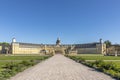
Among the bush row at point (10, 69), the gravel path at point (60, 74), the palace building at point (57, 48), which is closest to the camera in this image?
the gravel path at point (60, 74)

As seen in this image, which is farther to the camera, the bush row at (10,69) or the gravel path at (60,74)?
the bush row at (10,69)

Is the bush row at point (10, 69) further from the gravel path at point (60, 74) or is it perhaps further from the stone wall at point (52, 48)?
the stone wall at point (52, 48)

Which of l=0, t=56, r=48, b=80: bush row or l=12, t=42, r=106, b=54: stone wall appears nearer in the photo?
l=0, t=56, r=48, b=80: bush row

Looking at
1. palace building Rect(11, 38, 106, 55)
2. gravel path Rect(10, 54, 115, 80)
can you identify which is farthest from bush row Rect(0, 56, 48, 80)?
palace building Rect(11, 38, 106, 55)

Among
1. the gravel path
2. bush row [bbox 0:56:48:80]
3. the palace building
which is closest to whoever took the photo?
the gravel path

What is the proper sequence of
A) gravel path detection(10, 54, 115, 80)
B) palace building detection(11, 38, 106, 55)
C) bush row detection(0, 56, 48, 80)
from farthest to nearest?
1. palace building detection(11, 38, 106, 55)
2. bush row detection(0, 56, 48, 80)
3. gravel path detection(10, 54, 115, 80)

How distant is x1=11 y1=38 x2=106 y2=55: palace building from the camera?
403 feet

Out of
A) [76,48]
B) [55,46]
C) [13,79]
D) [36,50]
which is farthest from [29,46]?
[13,79]

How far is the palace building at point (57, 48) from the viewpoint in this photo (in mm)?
122838

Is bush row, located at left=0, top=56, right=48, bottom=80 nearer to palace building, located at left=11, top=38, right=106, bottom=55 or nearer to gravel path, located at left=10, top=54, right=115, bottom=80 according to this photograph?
gravel path, located at left=10, top=54, right=115, bottom=80

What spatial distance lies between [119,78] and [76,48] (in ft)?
403

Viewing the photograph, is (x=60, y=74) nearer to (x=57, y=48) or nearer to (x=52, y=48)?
(x=57, y=48)

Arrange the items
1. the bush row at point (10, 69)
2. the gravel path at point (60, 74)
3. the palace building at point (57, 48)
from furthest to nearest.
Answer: the palace building at point (57, 48) → the bush row at point (10, 69) → the gravel path at point (60, 74)

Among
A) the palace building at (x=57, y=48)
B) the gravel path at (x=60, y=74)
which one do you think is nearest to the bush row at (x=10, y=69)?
the gravel path at (x=60, y=74)
